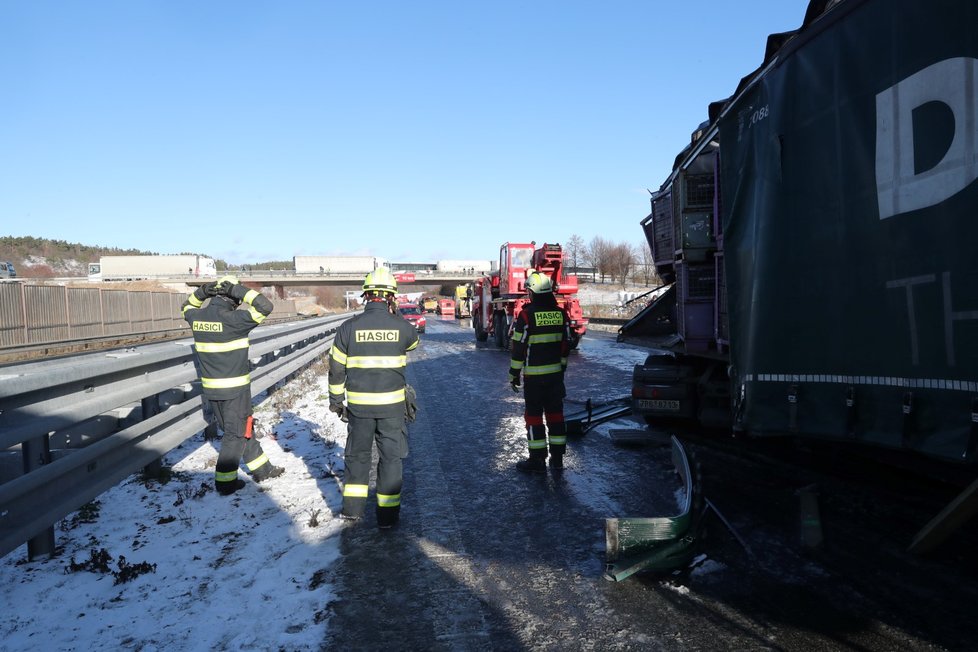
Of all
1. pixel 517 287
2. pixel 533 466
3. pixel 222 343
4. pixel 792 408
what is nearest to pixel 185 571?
pixel 222 343

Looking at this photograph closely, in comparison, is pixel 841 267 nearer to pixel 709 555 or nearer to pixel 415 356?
pixel 709 555

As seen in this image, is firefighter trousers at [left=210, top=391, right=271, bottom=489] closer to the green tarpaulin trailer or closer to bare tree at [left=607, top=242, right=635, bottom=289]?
the green tarpaulin trailer

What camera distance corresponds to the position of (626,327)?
8836mm

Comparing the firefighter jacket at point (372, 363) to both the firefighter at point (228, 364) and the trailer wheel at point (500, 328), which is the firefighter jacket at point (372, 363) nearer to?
the firefighter at point (228, 364)

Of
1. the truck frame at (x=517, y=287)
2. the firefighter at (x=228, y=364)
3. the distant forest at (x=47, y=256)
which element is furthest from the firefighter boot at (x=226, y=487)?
the distant forest at (x=47, y=256)

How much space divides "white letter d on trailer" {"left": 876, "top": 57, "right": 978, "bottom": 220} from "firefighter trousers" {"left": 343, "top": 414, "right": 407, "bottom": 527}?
352 centimetres

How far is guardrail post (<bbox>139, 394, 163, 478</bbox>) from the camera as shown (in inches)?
211

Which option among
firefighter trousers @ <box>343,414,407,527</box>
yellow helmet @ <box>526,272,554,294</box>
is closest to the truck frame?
yellow helmet @ <box>526,272,554,294</box>

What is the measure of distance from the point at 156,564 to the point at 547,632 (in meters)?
2.54

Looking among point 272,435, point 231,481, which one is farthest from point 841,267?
point 272,435

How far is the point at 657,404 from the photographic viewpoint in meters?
7.18

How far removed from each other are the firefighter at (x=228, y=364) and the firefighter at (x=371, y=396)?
0.96 m

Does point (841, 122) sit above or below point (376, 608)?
above

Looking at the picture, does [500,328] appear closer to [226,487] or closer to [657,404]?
[657,404]
